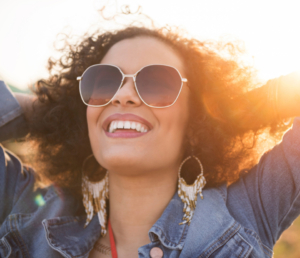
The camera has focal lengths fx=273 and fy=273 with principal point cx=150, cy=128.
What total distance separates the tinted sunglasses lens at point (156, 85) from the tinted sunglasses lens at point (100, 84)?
188mm

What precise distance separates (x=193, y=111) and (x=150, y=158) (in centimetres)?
62

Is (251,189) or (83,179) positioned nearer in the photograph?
(251,189)

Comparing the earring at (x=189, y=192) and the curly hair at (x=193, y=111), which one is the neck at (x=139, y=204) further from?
the curly hair at (x=193, y=111)

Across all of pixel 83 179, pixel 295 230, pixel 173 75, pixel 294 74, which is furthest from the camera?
pixel 295 230

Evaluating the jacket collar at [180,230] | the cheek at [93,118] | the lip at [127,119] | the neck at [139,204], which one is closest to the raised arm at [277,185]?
the jacket collar at [180,230]

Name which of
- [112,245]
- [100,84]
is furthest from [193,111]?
[112,245]

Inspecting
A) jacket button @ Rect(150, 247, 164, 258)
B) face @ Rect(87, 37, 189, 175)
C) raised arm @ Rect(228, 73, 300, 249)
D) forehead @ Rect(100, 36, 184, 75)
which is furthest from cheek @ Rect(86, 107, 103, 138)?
raised arm @ Rect(228, 73, 300, 249)

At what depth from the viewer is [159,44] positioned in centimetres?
237

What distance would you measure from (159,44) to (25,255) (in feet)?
6.85

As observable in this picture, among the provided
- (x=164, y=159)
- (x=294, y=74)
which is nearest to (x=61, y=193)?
(x=164, y=159)

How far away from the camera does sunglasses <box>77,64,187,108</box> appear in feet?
6.74

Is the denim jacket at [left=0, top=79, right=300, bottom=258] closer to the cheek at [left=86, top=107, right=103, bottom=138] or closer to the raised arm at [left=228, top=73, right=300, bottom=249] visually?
the raised arm at [left=228, top=73, right=300, bottom=249]

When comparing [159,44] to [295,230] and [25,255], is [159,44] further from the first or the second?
[295,230]

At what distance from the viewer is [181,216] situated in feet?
7.05
